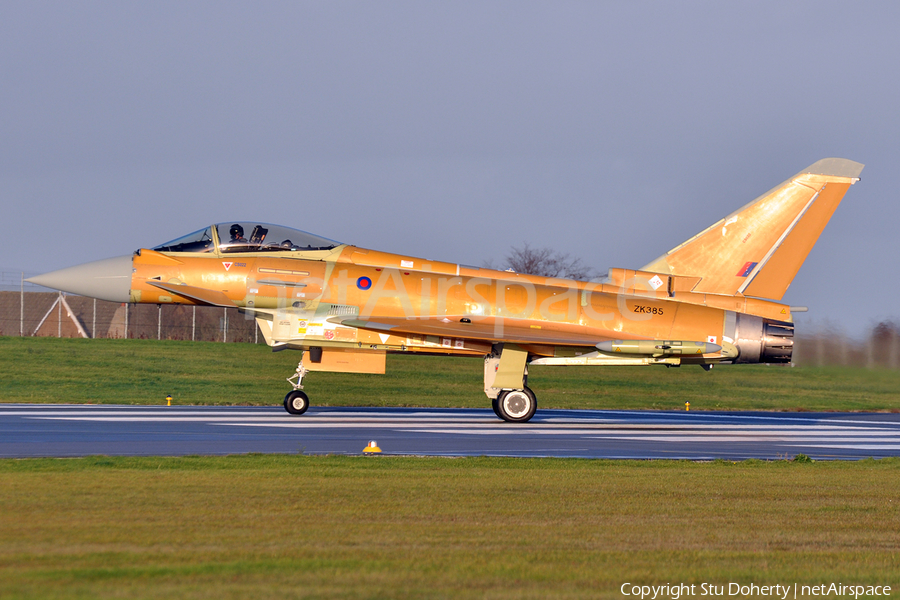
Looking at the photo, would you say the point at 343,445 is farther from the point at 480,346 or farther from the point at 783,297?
the point at 783,297

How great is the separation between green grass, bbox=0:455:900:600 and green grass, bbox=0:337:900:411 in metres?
13.4

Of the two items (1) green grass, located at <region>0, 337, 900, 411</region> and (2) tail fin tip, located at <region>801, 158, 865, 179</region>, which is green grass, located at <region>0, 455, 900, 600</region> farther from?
(1) green grass, located at <region>0, 337, 900, 411</region>

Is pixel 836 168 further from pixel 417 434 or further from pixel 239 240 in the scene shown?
pixel 239 240

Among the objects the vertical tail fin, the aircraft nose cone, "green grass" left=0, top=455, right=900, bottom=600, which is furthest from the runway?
the vertical tail fin

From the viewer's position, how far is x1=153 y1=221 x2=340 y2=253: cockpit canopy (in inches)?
762

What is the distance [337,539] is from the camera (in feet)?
22.0

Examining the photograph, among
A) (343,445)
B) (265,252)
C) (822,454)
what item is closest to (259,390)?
(265,252)

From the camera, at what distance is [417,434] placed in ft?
51.8

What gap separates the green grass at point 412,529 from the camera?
5559 mm

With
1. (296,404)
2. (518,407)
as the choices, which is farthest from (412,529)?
(296,404)

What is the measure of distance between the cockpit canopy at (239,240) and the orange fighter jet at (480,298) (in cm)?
3

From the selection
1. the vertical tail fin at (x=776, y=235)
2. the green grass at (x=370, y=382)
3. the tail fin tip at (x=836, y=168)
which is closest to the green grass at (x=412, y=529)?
the vertical tail fin at (x=776, y=235)

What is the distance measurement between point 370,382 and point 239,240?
42.4ft

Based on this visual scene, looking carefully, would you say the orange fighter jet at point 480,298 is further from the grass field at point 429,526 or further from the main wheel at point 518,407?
the grass field at point 429,526
